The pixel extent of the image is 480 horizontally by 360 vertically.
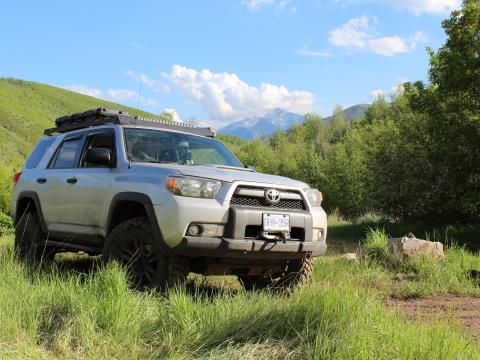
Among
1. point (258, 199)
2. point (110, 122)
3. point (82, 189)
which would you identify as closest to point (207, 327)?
point (258, 199)

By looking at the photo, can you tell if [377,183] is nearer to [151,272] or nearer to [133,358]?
[151,272]

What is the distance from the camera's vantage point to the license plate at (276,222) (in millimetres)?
4723

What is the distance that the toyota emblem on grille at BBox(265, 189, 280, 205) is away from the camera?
16.0 ft

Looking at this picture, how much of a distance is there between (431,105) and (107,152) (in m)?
12.9

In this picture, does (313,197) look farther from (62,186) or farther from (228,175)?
(62,186)

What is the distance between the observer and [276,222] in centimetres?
480

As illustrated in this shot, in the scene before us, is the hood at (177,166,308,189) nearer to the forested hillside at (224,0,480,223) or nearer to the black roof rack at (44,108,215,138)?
the black roof rack at (44,108,215,138)

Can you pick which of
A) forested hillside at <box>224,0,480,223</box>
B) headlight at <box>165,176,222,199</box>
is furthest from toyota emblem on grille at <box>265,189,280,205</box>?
forested hillside at <box>224,0,480,223</box>

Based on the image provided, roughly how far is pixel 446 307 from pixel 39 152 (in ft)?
18.8

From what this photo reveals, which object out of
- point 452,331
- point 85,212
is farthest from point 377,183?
point 452,331

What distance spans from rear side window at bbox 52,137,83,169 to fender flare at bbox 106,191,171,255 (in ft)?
4.47

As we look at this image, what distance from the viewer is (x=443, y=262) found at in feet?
25.7

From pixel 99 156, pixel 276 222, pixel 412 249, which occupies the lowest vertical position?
pixel 412 249

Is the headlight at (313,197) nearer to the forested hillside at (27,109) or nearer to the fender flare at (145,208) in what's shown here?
the fender flare at (145,208)
